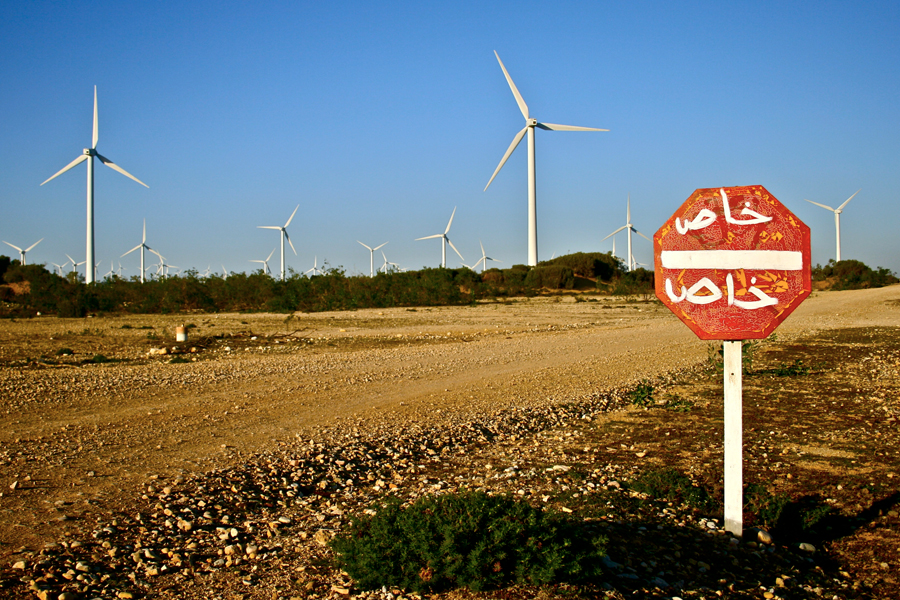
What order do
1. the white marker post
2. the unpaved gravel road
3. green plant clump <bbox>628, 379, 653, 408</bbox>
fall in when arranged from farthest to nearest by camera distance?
green plant clump <bbox>628, 379, 653, 408</bbox> < the unpaved gravel road < the white marker post

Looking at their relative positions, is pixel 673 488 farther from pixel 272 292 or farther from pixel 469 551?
pixel 272 292

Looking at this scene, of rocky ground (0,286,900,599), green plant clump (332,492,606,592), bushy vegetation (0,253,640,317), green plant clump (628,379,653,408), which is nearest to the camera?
green plant clump (332,492,606,592)

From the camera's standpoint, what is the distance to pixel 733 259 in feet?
14.2

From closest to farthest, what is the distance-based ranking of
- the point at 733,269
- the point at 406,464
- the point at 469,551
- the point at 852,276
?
the point at 469,551
the point at 733,269
the point at 406,464
the point at 852,276

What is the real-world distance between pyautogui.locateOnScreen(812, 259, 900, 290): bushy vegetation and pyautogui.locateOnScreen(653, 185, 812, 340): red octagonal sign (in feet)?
230

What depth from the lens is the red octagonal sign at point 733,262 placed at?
4234mm

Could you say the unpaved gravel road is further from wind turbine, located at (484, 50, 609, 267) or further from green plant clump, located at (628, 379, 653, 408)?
wind turbine, located at (484, 50, 609, 267)

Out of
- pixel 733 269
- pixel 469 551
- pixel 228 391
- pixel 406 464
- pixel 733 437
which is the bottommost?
pixel 406 464

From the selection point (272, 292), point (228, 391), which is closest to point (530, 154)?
point (272, 292)

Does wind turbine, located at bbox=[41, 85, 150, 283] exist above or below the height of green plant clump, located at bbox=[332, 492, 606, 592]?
above

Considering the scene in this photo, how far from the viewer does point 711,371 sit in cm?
1245

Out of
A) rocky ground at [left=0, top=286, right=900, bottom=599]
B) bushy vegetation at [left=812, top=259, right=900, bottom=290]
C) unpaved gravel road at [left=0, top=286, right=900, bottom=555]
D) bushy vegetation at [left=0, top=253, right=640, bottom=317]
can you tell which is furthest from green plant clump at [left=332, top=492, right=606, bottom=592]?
bushy vegetation at [left=812, top=259, right=900, bottom=290]

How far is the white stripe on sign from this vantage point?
13.9ft

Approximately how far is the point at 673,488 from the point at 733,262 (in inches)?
87.4
